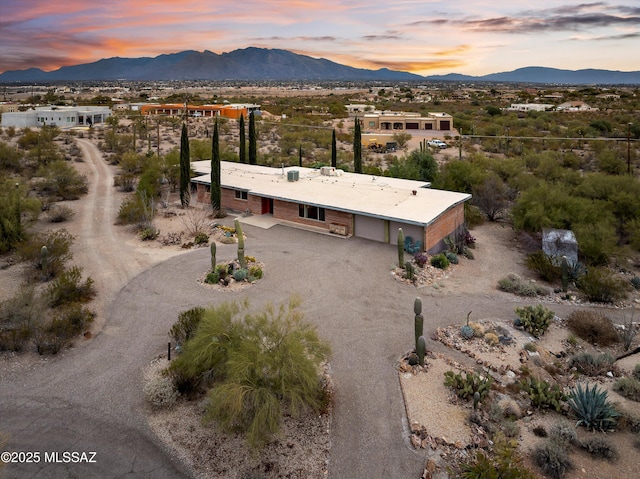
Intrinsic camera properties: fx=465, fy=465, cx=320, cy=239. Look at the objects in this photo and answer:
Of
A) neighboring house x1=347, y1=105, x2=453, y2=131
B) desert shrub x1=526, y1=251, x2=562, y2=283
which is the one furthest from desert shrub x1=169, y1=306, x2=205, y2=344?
neighboring house x1=347, y1=105, x2=453, y2=131

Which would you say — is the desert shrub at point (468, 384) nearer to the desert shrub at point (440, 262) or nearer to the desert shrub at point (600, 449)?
the desert shrub at point (600, 449)

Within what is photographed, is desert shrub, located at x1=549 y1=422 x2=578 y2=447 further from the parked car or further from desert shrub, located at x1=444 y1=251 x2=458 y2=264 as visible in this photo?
the parked car

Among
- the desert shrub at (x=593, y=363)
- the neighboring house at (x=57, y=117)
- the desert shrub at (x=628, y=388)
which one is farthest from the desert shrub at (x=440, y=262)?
the neighboring house at (x=57, y=117)

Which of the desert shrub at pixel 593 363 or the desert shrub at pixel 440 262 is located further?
the desert shrub at pixel 440 262

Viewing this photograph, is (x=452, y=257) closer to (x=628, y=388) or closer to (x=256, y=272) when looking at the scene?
(x=256, y=272)

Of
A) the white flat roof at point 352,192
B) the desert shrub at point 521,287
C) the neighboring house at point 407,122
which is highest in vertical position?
the neighboring house at point 407,122

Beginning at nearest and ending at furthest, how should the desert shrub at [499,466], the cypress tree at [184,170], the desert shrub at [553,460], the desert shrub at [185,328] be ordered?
the desert shrub at [499,466] → the desert shrub at [553,460] → the desert shrub at [185,328] → the cypress tree at [184,170]

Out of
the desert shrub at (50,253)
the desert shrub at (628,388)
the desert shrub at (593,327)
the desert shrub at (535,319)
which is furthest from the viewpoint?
the desert shrub at (50,253)

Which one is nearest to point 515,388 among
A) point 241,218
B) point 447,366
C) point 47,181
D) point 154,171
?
point 447,366
